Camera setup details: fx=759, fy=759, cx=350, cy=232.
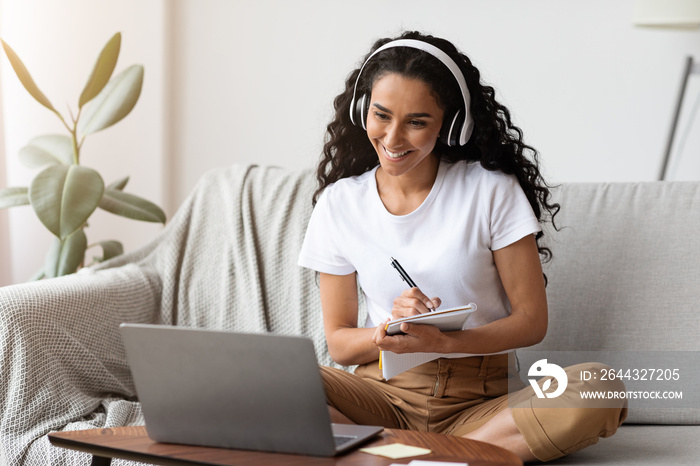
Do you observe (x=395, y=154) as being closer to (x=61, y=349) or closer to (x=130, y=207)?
(x=61, y=349)

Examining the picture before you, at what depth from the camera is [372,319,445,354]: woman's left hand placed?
3.89ft

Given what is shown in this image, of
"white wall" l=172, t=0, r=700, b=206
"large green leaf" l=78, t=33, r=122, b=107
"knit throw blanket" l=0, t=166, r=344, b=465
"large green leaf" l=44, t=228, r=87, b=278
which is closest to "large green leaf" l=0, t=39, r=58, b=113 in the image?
"large green leaf" l=78, t=33, r=122, b=107

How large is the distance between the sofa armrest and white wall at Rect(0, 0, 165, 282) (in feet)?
2.66

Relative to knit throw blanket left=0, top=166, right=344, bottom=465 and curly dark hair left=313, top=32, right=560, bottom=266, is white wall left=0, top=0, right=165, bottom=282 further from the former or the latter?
curly dark hair left=313, top=32, right=560, bottom=266

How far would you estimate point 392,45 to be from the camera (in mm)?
1397

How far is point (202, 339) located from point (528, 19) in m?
1.98

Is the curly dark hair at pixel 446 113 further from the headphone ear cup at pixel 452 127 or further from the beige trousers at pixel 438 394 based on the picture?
the beige trousers at pixel 438 394

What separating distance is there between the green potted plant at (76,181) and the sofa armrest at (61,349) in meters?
0.18

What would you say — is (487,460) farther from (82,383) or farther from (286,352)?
(82,383)

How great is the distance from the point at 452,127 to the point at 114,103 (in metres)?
1.18

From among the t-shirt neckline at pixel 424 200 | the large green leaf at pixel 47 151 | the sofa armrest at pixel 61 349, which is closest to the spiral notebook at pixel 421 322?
the t-shirt neckline at pixel 424 200

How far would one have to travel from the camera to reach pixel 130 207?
2.13 meters

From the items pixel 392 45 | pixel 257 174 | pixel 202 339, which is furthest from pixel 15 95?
pixel 202 339

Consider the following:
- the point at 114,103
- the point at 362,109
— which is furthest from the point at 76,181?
the point at 362,109
